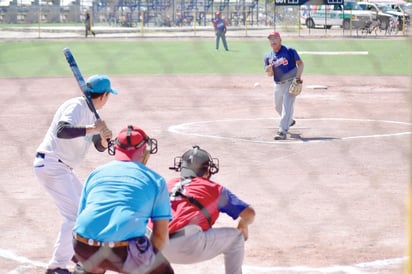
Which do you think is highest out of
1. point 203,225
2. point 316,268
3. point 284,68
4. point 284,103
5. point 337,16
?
point 337,16

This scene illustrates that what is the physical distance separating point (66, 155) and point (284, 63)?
6.73 meters

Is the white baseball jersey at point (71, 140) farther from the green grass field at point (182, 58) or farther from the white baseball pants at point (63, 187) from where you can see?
the green grass field at point (182, 58)

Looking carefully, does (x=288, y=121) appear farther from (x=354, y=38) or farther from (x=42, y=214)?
(x=354, y=38)

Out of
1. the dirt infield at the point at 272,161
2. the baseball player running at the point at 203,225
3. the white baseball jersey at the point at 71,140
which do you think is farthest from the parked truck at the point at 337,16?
the baseball player running at the point at 203,225

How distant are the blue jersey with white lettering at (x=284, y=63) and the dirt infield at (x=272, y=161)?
3.06 feet

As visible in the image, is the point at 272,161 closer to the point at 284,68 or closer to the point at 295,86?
the point at 295,86

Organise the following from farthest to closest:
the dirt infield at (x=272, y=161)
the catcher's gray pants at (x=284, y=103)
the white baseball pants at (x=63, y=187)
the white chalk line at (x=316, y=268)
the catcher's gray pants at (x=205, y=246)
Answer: the catcher's gray pants at (x=284, y=103)
the dirt infield at (x=272, y=161)
the white chalk line at (x=316, y=268)
the white baseball pants at (x=63, y=187)
the catcher's gray pants at (x=205, y=246)

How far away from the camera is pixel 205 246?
529 cm

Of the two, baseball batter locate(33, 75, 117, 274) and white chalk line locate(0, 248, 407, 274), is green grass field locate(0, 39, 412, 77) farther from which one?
baseball batter locate(33, 75, 117, 274)

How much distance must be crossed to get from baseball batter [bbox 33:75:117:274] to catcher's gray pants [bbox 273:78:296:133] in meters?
6.20

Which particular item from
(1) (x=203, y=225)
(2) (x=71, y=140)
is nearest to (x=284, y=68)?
(2) (x=71, y=140)

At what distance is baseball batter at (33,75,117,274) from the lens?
591 centimetres

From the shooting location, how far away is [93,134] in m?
6.07

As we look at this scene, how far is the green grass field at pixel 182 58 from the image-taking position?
75.5ft
